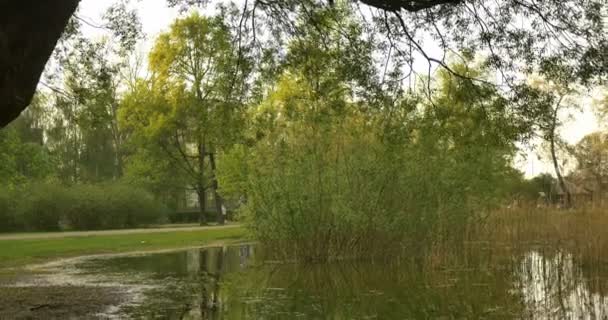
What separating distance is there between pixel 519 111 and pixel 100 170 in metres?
45.6

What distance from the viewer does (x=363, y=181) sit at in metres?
17.0

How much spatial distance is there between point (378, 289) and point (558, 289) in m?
3.12

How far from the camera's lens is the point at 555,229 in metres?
16.2

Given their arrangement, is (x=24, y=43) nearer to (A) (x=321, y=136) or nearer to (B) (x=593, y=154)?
(A) (x=321, y=136)

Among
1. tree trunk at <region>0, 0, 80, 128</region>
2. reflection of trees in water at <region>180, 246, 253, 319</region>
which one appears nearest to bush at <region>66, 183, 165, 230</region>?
reflection of trees in water at <region>180, 246, 253, 319</region>

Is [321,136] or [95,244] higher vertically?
[321,136]

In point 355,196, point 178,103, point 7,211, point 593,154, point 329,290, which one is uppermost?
point 178,103

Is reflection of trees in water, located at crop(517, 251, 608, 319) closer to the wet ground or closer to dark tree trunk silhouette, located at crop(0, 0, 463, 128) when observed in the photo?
the wet ground

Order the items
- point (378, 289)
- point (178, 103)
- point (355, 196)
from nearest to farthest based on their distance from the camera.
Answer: point (378, 289), point (355, 196), point (178, 103)

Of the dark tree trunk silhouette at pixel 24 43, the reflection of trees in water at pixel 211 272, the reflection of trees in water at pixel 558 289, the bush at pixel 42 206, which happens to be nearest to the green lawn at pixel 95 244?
the reflection of trees in water at pixel 211 272

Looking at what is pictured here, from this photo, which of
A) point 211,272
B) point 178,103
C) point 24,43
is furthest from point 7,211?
point 24,43

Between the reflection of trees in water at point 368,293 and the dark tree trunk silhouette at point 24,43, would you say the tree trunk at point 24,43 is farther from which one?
the reflection of trees in water at point 368,293

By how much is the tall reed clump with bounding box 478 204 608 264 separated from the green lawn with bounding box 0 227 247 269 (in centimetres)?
851

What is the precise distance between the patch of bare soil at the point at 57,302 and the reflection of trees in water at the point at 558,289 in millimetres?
6590
